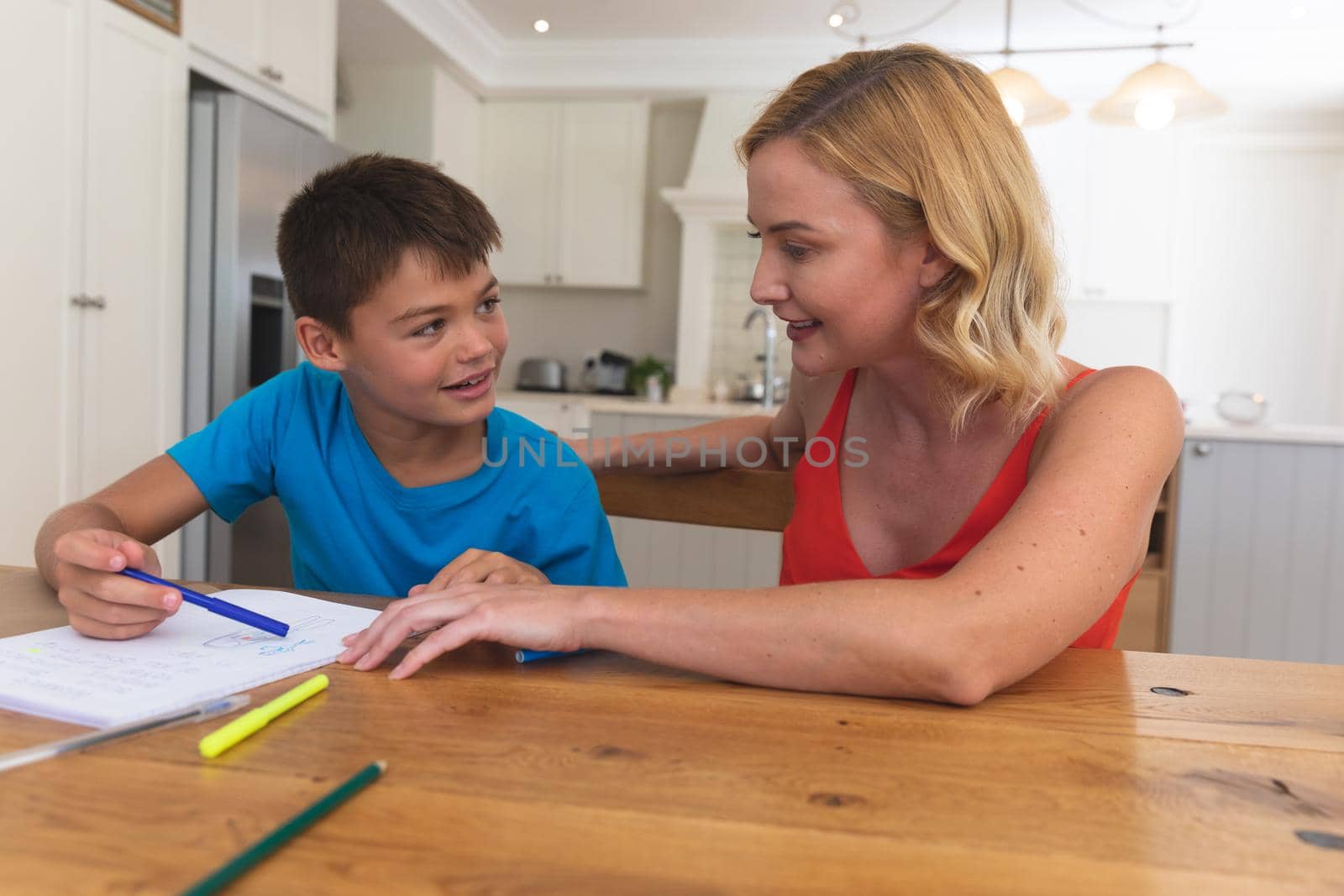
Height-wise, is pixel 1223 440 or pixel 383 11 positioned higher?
pixel 383 11

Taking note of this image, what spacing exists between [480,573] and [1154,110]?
314cm

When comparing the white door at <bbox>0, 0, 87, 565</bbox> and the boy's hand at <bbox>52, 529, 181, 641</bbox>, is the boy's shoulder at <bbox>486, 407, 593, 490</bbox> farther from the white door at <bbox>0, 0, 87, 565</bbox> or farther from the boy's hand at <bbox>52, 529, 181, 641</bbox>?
the white door at <bbox>0, 0, 87, 565</bbox>

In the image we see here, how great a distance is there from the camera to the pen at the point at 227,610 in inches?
31.7

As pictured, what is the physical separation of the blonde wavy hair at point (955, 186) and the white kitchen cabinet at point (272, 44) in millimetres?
2645

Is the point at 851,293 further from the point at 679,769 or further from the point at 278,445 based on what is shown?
the point at 278,445

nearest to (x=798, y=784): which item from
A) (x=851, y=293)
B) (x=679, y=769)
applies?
(x=679, y=769)

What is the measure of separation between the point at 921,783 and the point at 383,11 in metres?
4.37

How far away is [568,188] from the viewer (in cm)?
559

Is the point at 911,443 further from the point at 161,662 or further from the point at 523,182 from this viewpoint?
the point at 523,182

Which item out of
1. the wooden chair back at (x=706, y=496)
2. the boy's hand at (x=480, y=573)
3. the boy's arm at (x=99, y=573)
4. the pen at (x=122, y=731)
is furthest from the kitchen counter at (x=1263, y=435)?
the pen at (x=122, y=731)

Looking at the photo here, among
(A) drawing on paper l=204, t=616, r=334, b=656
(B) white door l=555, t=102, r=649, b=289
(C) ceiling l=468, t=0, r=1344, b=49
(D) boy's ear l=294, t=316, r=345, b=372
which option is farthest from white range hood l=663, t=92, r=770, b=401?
(A) drawing on paper l=204, t=616, r=334, b=656

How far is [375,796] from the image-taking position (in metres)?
0.53

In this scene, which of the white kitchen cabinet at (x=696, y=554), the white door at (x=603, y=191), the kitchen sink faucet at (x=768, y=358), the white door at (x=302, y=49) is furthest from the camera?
the white door at (x=603, y=191)

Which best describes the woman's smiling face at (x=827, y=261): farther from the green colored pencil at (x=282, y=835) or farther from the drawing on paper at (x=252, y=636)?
the green colored pencil at (x=282, y=835)
